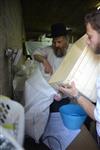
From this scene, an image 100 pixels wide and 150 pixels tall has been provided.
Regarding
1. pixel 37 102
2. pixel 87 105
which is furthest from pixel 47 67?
pixel 87 105

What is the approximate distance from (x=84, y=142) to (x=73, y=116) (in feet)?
0.73

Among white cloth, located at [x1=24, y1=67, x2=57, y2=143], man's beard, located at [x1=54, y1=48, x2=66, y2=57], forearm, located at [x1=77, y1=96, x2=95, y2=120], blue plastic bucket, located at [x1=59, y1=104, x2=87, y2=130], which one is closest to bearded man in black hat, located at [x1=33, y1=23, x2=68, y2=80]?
man's beard, located at [x1=54, y1=48, x2=66, y2=57]

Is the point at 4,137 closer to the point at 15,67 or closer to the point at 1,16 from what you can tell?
the point at 1,16

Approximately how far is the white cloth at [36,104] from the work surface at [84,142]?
369 millimetres

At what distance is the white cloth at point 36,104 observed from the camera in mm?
2438

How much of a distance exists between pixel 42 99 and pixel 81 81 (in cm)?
66

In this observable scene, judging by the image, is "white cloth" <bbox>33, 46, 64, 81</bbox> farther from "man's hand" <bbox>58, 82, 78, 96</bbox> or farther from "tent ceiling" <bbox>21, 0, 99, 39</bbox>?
"tent ceiling" <bbox>21, 0, 99, 39</bbox>

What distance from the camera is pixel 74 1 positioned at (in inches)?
230


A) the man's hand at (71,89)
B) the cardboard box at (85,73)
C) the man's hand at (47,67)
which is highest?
the cardboard box at (85,73)

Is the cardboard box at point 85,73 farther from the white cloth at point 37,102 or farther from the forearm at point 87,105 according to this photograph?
the white cloth at point 37,102

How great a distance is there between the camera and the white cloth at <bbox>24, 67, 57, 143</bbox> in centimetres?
244

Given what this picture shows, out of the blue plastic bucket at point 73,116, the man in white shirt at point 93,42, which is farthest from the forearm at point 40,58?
the man in white shirt at point 93,42

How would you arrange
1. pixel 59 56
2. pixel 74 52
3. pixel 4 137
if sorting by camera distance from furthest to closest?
pixel 59 56 < pixel 74 52 < pixel 4 137

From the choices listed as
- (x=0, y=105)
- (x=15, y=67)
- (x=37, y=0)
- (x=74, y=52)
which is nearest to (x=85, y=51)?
(x=74, y=52)
